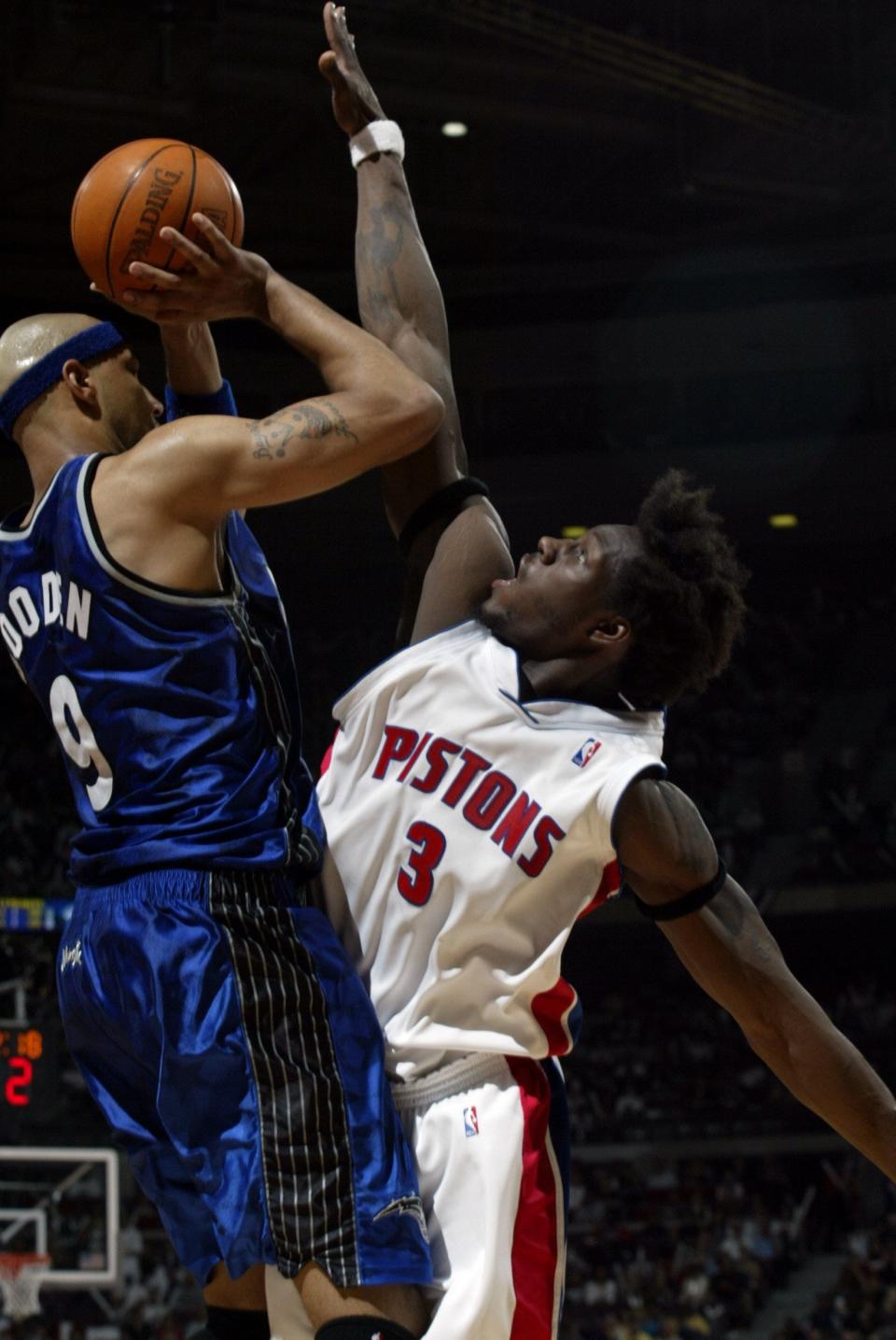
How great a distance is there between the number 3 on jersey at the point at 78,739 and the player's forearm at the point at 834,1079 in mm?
1319

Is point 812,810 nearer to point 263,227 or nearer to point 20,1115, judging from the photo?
point 263,227

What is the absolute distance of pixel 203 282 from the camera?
3031 mm

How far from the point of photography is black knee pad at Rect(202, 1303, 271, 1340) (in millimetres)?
3100

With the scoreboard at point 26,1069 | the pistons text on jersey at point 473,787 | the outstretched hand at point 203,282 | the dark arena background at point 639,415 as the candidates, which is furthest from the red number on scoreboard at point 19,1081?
the outstretched hand at point 203,282

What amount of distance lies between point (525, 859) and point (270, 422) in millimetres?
917

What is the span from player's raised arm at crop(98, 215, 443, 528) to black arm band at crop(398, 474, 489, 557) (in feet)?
1.62

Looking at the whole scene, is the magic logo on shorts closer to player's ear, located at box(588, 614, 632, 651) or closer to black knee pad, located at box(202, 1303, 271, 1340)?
black knee pad, located at box(202, 1303, 271, 1340)

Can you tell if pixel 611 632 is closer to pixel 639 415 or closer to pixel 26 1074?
pixel 26 1074

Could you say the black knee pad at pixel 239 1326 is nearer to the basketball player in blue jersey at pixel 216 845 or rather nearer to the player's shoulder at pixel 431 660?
the basketball player in blue jersey at pixel 216 845

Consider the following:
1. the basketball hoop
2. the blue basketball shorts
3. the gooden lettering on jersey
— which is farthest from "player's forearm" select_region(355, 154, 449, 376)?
the basketball hoop

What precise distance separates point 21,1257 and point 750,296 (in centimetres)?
1367

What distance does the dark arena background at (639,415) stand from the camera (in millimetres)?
15453

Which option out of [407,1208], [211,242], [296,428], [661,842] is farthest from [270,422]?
[407,1208]

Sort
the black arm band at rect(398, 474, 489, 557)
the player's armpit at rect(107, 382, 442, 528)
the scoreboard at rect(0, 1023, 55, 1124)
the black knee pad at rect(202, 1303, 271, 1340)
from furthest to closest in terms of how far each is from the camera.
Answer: the scoreboard at rect(0, 1023, 55, 1124) → the black arm band at rect(398, 474, 489, 557) → the black knee pad at rect(202, 1303, 271, 1340) → the player's armpit at rect(107, 382, 442, 528)
